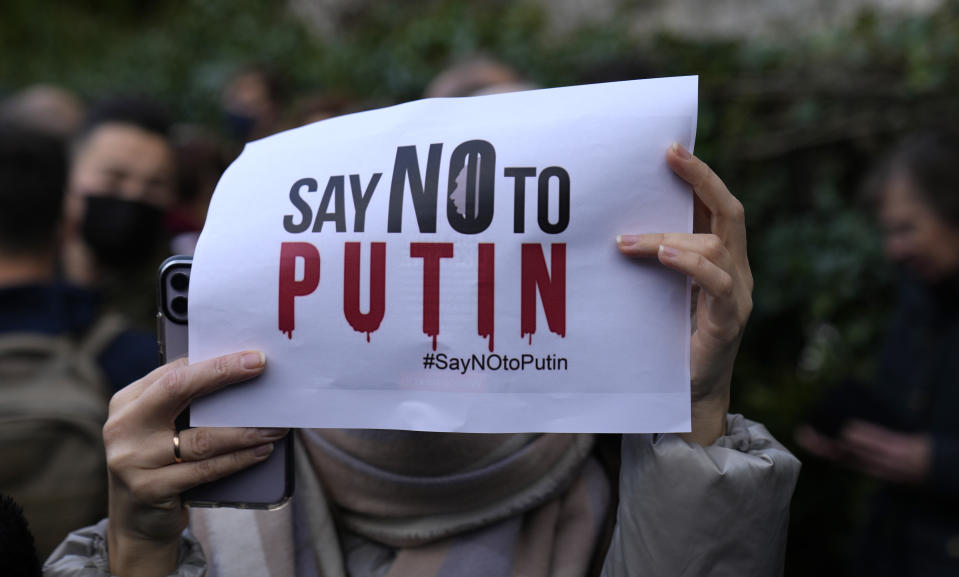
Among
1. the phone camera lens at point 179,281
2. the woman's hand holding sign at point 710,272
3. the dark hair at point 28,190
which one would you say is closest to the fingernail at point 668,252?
the woman's hand holding sign at point 710,272

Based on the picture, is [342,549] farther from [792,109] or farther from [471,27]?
[471,27]

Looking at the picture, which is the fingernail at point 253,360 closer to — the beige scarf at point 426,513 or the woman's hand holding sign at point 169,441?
the woman's hand holding sign at point 169,441

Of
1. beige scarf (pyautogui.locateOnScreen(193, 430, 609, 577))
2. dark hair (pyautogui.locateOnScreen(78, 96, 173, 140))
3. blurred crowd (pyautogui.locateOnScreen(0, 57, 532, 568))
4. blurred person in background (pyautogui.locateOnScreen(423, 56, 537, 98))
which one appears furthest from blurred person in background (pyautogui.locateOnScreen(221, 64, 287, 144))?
beige scarf (pyautogui.locateOnScreen(193, 430, 609, 577))

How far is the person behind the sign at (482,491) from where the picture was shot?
1145 millimetres

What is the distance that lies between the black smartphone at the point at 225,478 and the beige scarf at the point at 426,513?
0.56 feet

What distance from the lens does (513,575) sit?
136 centimetres

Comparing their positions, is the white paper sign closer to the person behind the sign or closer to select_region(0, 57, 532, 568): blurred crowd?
the person behind the sign

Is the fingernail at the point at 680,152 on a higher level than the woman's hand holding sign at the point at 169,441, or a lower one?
higher

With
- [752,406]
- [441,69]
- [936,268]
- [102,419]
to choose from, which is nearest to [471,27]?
[441,69]

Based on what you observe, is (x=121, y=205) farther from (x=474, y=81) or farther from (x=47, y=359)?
(x=474, y=81)

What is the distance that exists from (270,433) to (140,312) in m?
1.90

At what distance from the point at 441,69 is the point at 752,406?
2528 millimetres

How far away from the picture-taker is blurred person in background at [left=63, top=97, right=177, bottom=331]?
2.80 metres

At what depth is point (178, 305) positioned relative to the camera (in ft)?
3.88
